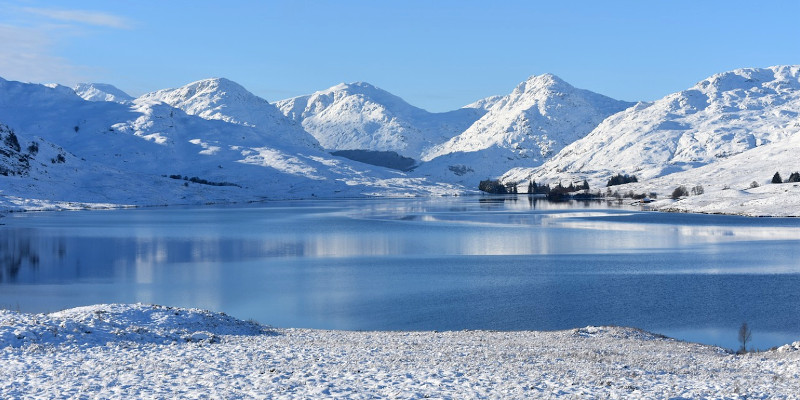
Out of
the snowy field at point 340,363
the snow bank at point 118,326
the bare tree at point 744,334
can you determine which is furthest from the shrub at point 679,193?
the snow bank at point 118,326

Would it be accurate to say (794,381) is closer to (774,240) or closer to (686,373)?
(686,373)

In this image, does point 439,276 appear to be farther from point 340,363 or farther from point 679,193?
point 679,193

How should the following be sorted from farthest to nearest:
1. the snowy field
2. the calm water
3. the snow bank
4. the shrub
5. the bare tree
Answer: the shrub < the calm water < the bare tree < the snow bank < the snowy field

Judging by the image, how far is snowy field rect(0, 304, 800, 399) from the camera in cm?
2083

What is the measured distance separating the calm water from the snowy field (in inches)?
321

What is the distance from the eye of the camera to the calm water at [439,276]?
4166 cm

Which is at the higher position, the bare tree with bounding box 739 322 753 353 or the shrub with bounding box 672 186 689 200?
the shrub with bounding box 672 186 689 200

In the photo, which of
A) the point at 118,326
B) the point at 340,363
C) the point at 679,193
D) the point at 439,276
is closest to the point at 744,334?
the point at 340,363


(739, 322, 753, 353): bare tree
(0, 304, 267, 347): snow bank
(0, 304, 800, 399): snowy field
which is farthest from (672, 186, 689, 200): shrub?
(0, 304, 267, 347): snow bank

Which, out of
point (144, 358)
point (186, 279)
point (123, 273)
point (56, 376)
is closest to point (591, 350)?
point (144, 358)

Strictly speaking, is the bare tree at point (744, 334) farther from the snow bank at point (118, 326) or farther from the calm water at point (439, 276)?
the snow bank at point (118, 326)

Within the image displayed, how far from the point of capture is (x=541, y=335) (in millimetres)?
33344

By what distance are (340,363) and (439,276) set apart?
3416 cm

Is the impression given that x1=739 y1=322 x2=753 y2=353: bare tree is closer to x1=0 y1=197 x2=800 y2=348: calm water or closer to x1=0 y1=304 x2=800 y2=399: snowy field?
x1=0 y1=197 x2=800 y2=348: calm water
